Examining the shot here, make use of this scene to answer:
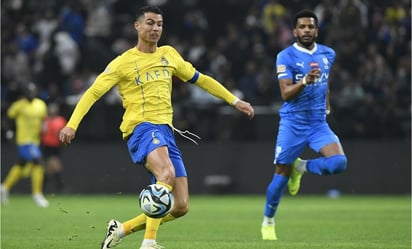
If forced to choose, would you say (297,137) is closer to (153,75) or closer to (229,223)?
(153,75)

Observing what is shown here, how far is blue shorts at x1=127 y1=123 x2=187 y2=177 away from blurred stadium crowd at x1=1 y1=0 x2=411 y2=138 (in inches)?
498

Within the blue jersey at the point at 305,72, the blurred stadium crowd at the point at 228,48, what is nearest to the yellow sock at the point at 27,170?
the blurred stadium crowd at the point at 228,48

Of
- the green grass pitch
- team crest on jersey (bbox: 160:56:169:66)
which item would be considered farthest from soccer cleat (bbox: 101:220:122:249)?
team crest on jersey (bbox: 160:56:169:66)

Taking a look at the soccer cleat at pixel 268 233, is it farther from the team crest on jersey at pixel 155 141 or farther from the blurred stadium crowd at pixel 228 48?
the blurred stadium crowd at pixel 228 48

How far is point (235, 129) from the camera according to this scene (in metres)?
24.1

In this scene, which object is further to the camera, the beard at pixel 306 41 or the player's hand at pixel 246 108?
the beard at pixel 306 41

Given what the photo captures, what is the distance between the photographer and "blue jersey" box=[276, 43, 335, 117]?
516 inches

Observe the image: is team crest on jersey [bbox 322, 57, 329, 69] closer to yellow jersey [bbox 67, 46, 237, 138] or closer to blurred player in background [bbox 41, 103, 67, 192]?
yellow jersey [bbox 67, 46, 237, 138]

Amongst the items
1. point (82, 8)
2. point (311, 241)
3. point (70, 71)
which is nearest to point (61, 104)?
point (70, 71)

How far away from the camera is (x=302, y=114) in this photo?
13.3 meters

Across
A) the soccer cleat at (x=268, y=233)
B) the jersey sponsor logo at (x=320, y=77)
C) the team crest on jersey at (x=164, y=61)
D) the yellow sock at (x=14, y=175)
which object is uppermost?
the team crest on jersey at (x=164, y=61)

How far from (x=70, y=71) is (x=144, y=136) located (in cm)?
1504

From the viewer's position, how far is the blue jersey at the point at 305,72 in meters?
13.1

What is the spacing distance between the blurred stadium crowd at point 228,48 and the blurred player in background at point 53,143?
0.87 feet
